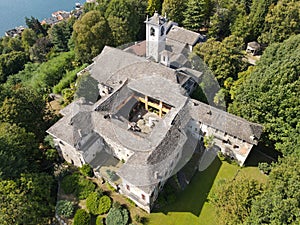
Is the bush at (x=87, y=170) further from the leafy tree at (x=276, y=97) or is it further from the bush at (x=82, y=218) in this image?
the leafy tree at (x=276, y=97)

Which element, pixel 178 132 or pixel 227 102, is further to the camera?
pixel 227 102

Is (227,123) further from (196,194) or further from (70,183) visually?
(70,183)

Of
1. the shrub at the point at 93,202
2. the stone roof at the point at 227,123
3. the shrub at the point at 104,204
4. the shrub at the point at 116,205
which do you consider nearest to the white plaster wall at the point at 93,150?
the shrub at the point at 93,202

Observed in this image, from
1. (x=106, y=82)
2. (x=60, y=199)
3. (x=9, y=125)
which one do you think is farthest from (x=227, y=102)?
(x=9, y=125)

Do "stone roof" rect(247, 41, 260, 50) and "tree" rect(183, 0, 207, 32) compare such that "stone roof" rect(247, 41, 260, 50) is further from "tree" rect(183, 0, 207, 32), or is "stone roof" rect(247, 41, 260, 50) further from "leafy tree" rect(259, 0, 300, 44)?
"tree" rect(183, 0, 207, 32)

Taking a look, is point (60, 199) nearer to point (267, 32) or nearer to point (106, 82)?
point (106, 82)

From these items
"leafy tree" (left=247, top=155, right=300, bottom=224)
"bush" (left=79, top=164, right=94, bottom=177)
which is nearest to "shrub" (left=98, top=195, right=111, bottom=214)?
"bush" (left=79, top=164, right=94, bottom=177)
